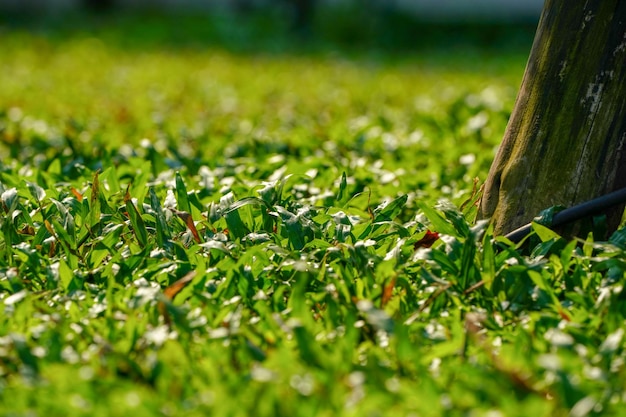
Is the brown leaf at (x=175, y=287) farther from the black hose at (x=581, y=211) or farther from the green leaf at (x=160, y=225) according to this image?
the black hose at (x=581, y=211)

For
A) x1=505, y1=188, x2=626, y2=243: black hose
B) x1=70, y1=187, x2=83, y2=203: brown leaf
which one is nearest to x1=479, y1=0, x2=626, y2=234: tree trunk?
x1=505, y1=188, x2=626, y2=243: black hose

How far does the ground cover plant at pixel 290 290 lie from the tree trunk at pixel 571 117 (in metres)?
0.19

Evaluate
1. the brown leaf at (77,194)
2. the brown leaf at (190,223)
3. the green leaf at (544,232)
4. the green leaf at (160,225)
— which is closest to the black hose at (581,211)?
the green leaf at (544,232)

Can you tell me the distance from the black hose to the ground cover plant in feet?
0.24

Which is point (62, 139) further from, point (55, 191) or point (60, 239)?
point (60, 239)

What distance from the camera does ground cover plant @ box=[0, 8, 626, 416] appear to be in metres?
2.17

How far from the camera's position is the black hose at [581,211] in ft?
9.96

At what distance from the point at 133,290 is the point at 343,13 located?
14.3 metres

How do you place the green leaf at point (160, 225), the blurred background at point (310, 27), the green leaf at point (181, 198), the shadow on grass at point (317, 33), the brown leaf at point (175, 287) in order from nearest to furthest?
the brown leaf at point (175, 287)
the green leaf at point (160, 225)
the green leaf at point (181, 198)
the shadow on grass at point (317, 33)
the blurred background at point (310, 27)

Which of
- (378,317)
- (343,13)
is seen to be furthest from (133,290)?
(343,13)

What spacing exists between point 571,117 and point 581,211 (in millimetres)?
333

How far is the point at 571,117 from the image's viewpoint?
3154 millimetres

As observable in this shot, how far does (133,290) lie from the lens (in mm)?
2816

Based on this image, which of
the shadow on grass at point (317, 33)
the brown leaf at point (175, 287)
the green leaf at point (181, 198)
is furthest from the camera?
the shadow on grass at point (317, 33)
